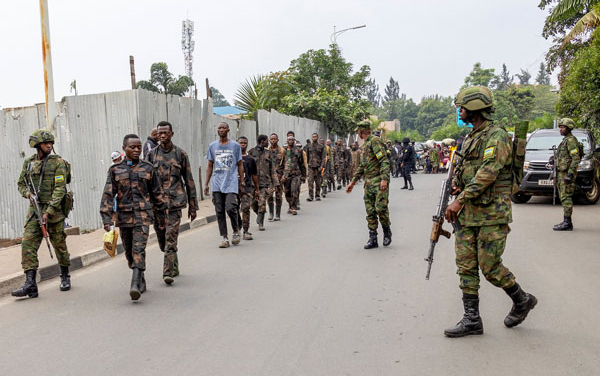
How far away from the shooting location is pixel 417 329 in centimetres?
469

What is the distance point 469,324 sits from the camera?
449 cm

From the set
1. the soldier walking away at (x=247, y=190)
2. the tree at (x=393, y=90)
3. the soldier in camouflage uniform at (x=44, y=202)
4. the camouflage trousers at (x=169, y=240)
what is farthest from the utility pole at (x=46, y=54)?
the tree at (x=393, y=90)

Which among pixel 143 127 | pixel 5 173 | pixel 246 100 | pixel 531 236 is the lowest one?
pixel 531 236

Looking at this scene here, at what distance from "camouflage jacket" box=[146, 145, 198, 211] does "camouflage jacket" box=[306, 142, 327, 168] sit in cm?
966

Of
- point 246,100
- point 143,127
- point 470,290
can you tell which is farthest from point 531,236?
point 246,100

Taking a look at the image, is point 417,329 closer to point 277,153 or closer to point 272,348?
point 272,348

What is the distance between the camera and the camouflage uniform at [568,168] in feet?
31.9

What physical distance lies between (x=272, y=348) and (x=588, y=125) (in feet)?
56.0

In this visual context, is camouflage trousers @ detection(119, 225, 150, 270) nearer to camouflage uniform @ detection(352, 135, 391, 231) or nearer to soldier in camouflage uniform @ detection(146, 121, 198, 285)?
soldier in camouflage uniform @ detection(146, 121, 198, 285)

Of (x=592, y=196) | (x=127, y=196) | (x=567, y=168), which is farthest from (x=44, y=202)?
(x=592, y=196)

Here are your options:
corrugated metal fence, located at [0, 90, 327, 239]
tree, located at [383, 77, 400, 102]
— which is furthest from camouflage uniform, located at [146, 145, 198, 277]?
tree, located at [383, 77, 400, 102]

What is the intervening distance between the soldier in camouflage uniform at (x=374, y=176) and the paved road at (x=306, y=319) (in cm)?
48

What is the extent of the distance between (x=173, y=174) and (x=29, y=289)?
6.69 ft

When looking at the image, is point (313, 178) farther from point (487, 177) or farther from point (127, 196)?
point (487, 177)
